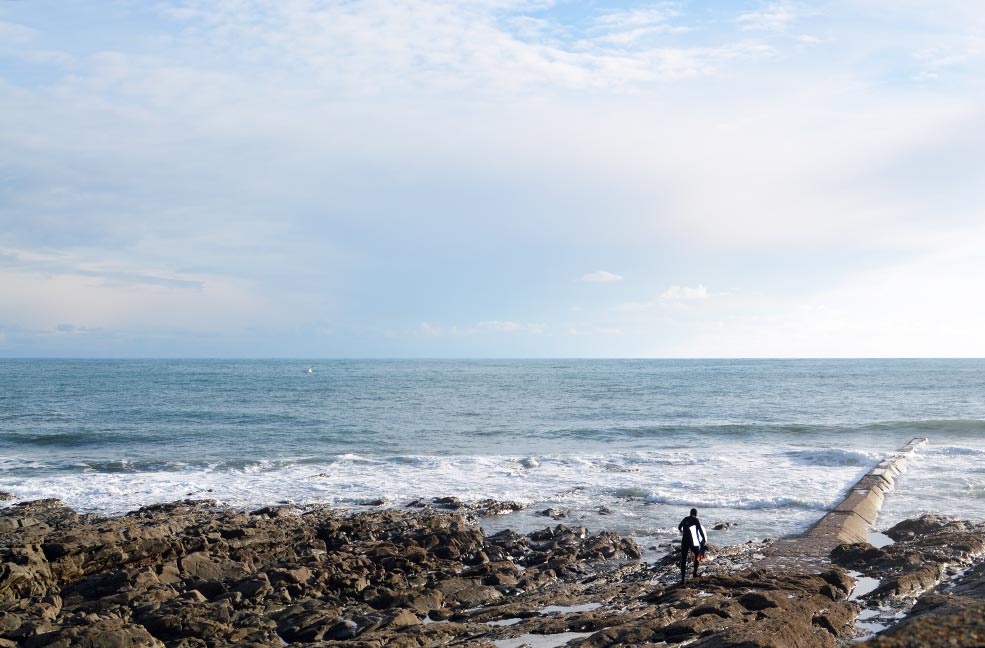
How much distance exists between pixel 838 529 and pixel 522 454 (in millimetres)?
15704

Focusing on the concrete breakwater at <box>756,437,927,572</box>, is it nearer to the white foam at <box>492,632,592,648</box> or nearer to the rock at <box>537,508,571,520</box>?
the rock at <box>537,508,571,520</box>

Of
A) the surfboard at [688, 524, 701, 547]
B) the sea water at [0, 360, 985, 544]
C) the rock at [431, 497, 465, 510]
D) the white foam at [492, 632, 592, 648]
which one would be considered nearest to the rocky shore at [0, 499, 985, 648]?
the white foam at [492, 632, 592, 648]

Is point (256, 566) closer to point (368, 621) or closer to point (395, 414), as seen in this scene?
point (368, 621)

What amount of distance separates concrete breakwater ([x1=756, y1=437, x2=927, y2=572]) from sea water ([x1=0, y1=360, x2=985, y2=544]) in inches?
21.6

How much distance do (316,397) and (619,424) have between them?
102ft

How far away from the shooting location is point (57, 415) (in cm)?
4372

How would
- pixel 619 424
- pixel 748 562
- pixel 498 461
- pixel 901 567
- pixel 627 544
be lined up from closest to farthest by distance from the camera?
1. pixel 901 567
2. pixel 748 562
3. pixel 627 544
4. pixel 498 461
5. pixel 619 424

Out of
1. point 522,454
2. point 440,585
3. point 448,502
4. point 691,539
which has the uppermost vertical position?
point 691,539

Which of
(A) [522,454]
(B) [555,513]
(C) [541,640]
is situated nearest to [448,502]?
(B) [555,513]

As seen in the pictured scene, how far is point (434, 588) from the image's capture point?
12320mm

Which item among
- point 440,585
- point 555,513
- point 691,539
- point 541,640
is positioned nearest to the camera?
point 541,640

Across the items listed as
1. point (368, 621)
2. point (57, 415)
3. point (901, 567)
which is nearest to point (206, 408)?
point (57, 415)

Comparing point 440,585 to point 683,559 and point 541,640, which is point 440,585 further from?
point 683,559

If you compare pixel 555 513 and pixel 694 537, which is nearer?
pixel 694 537
